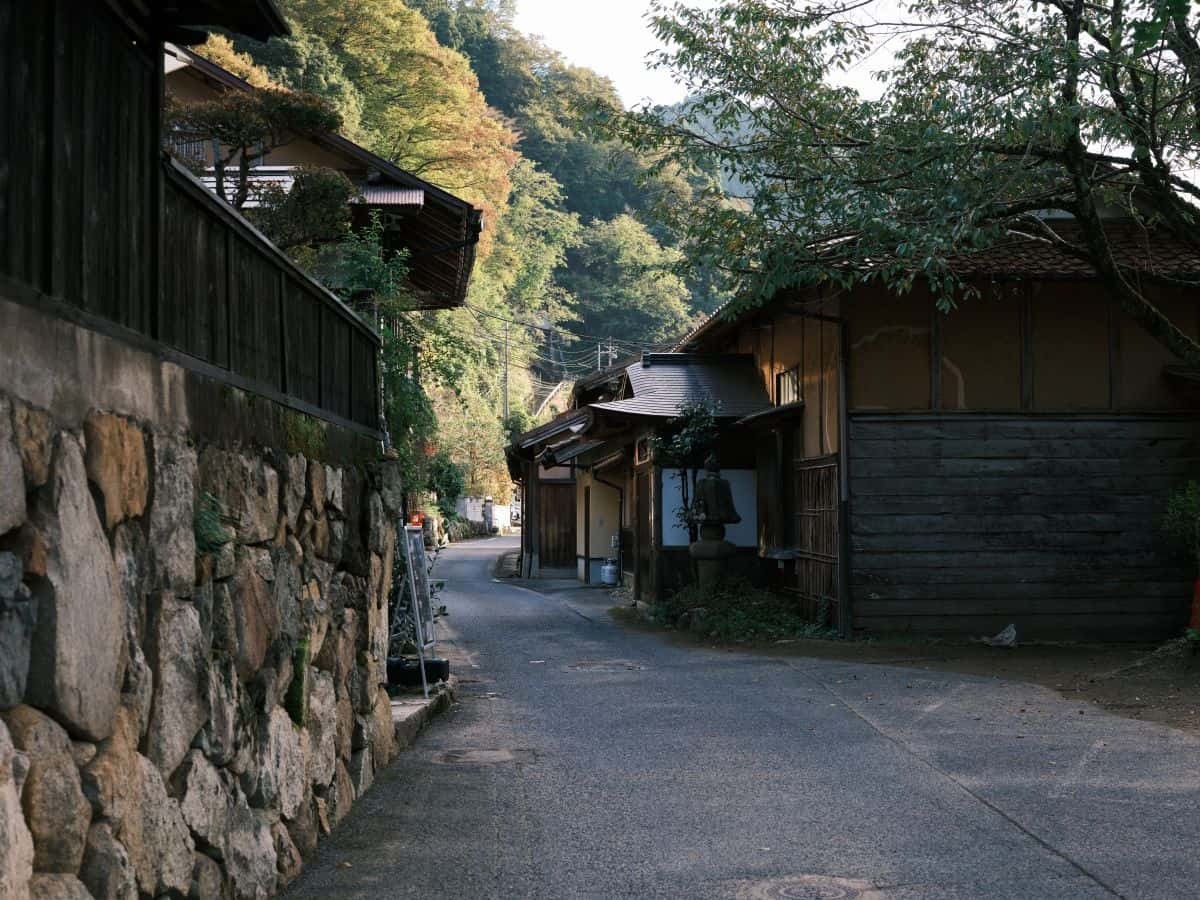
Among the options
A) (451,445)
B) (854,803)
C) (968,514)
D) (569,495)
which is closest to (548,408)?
(451,445)

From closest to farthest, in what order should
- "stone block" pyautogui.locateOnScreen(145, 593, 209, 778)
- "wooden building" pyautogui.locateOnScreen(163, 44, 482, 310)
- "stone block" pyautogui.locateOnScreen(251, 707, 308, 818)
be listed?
"stone block" pyautogui.locateOnScreen(145, 593, 209, 778) < "stone block" pyautogui.locateOnScreen(251, 707, 308, 818) < "wooden building" pyautogui.locateOnScreen(163, 44, 482, 310)

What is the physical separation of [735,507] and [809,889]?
15554 mm

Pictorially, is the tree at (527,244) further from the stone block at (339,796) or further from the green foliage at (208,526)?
the green foliage at (208,526)

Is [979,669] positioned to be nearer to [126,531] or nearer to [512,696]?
[512,696]

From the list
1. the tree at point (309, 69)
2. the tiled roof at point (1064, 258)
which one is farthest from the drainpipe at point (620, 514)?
the tiled roof at point (1064, 258)

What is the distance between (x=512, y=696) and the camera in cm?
1276

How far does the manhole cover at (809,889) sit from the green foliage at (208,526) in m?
2.88

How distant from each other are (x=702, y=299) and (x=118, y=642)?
64139mm

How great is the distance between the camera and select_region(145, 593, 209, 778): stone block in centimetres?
427

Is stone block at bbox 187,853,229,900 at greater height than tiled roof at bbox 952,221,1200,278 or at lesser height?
lesser

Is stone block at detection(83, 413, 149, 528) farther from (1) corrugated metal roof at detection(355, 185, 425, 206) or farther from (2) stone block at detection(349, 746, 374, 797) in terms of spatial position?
(1) corrugated metal roof at detection(355, 185, 425, 206)

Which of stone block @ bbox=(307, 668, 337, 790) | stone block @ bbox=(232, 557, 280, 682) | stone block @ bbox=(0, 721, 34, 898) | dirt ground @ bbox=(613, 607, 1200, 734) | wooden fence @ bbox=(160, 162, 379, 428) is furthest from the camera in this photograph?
dirt ground @ bbox=(613, 607, 1200, 734)

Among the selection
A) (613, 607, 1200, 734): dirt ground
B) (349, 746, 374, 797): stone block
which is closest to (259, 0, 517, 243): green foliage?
(613, 607, 1200, 734): dirt ground

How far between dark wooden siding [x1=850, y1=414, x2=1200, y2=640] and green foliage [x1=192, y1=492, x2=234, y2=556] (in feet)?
41.9
